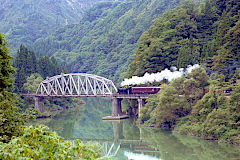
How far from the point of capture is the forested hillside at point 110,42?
142 m

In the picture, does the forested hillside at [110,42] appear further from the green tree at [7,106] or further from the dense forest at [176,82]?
the green tree at [7,106]

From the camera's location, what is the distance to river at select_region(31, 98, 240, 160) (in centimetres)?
3778

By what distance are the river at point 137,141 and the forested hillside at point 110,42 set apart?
66.0 metres

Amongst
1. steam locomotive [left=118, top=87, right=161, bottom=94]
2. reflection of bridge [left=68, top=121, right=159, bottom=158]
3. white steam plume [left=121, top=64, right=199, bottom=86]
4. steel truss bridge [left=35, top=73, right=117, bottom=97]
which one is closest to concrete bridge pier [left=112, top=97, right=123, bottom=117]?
steam locomotive [left=118, top=87, right=161, bottom=94]

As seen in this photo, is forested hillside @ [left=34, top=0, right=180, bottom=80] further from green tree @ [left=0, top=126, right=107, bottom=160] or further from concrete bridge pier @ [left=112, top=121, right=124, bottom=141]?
green tree @ [left=0, top=126, right=107, bottom=160]

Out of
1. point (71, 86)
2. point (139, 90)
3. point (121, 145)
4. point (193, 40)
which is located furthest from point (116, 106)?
point (121, 145)

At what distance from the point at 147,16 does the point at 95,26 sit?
46730mm

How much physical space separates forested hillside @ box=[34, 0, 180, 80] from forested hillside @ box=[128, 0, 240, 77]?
54.8 metres

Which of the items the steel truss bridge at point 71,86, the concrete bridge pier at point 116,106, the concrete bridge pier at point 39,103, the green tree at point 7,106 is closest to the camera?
the green tree at point 7,106

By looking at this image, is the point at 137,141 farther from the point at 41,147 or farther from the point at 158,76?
the point at 41,147

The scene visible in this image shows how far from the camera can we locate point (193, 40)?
230 ft

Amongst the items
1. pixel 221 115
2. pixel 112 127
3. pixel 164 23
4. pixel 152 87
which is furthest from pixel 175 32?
pixel 221 115

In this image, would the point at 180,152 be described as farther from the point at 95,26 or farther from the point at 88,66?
the point at 95,26

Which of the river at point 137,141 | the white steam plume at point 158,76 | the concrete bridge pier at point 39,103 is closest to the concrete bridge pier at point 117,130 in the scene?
the river at point 137,141
